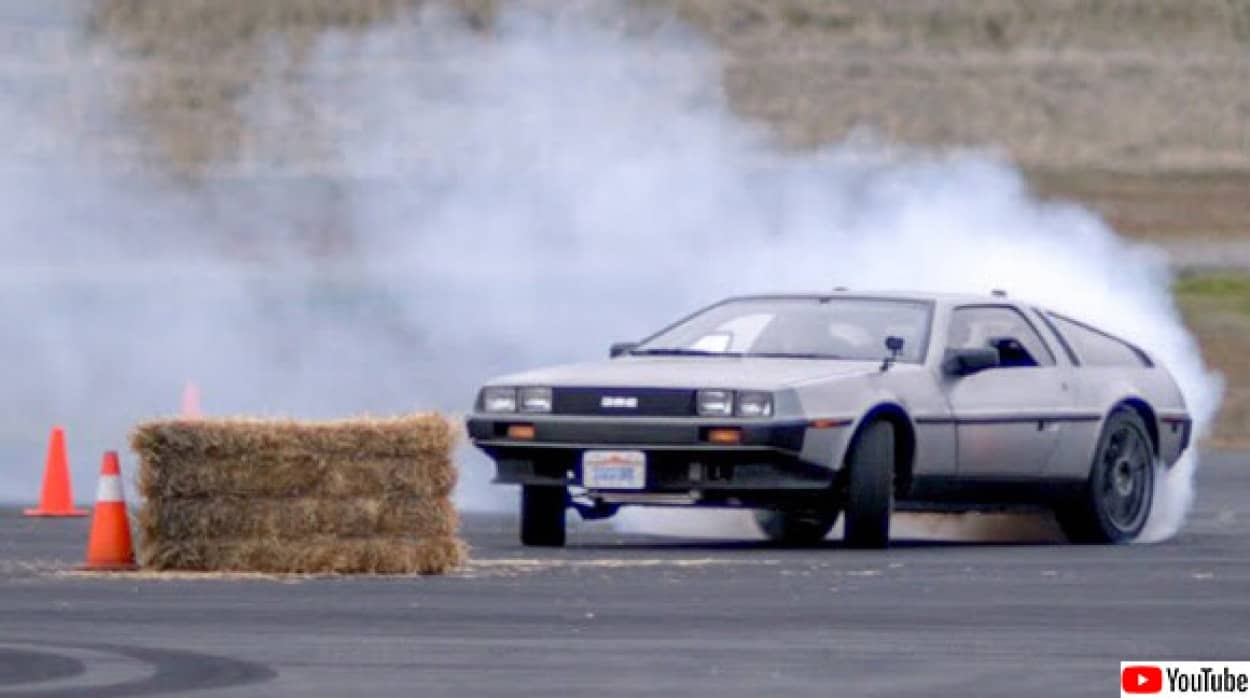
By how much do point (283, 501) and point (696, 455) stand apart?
2.48m

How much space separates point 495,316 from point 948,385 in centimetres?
1405

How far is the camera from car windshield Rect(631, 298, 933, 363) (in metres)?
18.9

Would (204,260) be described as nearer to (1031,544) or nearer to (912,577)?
(1031,544)

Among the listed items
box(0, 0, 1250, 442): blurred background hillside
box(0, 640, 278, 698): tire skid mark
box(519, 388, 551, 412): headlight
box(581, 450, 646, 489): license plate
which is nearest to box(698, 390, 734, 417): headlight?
box(581, 450, 646, 489): license plate

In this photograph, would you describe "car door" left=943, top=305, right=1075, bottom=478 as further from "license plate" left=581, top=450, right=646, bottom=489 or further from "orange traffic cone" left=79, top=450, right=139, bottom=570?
"orange traffic cone" left=79, top=450, right=139, bottom=570

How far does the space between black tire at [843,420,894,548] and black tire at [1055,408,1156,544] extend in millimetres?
1503

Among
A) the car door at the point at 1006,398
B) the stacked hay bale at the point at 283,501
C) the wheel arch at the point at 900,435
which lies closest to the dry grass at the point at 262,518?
the stacked hay bale at the point at 283,501

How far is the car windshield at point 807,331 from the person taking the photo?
62.0 feet

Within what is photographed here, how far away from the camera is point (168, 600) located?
14641 mm

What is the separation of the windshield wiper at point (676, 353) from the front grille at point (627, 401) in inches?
42.8

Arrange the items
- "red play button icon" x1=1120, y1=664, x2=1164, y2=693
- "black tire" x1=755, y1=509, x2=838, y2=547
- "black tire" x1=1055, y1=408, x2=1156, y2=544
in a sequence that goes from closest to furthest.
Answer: "red play button icon" x1=1120, y1=664, x2=1164, y2=693
"black tire" x1=1055, y1=408, x2=1156, y2=544
"black tire" x1=755, y1=509, x2=838, y2=547

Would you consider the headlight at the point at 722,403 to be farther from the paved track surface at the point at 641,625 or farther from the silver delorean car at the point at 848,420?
the paved track surface at the point at 641,625

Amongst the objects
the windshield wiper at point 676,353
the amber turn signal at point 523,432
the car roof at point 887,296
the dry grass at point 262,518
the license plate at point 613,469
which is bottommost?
the dry grass at point 262,518

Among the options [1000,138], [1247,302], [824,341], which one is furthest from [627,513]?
[1000,138]
